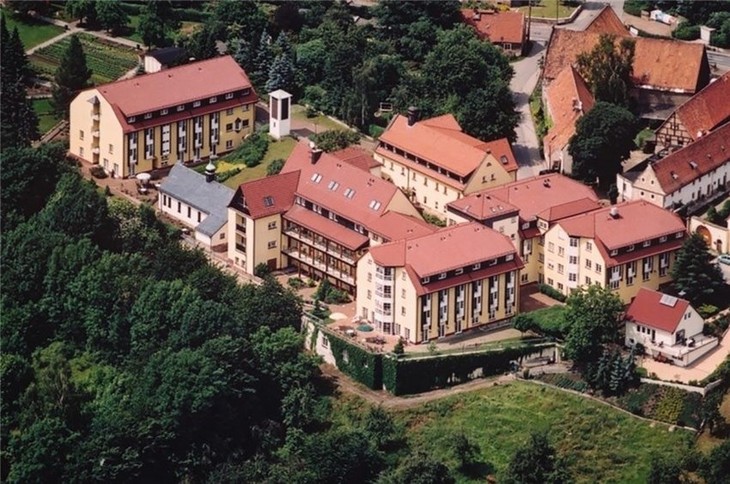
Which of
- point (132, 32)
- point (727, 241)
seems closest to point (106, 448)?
point (727, 241)

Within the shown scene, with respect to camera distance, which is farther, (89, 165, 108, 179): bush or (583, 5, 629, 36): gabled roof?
(583, 5, 629, 36): gabled roof

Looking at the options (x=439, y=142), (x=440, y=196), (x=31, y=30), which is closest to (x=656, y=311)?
(x=440, y=196)

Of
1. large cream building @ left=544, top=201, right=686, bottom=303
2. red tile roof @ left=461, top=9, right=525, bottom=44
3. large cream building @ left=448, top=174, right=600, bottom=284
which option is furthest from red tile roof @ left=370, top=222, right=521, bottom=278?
red tile roof @ left=461, top=9, right=525, bottom=44

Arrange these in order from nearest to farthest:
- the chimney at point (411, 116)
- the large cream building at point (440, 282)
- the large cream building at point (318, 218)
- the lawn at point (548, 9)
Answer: the large cream building at point (440, 282) → the large cream building at point (318, 218) → the chimney at point (411, 116) → the lawn at point (548, 9)

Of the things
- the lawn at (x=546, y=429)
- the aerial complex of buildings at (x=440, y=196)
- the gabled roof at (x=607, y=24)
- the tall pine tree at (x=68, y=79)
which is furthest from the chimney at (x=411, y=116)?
the tall pine tree at (x=68, y=79)

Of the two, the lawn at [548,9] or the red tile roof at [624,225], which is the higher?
the lawn at [548,9]

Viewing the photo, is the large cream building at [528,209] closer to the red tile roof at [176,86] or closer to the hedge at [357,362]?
the hedge at [357,362]

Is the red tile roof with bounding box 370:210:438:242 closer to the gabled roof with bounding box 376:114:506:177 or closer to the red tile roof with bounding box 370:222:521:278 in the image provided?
the red tile roof with bounding box 370:222:521:278
